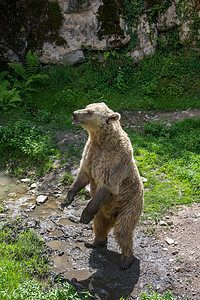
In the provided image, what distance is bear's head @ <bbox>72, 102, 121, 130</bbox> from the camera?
4.68m

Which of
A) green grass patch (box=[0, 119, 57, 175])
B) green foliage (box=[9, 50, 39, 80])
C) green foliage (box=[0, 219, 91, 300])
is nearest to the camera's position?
green foliage (box=[0, 219, 91, 300])

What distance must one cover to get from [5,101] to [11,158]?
8.41 ft

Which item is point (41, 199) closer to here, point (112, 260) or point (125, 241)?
point (112, 260)

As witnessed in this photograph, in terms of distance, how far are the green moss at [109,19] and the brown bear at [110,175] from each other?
738 cm

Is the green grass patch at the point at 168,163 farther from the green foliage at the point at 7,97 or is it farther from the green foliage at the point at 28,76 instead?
the green foliage at the point at 28,76

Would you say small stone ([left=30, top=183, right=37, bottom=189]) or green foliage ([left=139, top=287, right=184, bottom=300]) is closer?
green foliage ([left=139, top=287, right=184, bottom=300])

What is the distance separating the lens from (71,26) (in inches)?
452

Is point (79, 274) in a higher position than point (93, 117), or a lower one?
lower

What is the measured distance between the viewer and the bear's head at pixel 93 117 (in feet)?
15.4

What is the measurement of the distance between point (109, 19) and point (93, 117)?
25.7ft

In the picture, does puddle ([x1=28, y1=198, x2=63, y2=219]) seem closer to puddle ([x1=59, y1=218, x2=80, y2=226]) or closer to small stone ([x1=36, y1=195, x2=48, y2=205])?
small stone ([x1=36, y1=195, x2=48, y2=205])

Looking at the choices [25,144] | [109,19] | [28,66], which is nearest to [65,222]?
[25,144]

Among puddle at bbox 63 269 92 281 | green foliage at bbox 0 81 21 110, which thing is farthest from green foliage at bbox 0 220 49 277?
green foliage at bbox 0 81 21 110

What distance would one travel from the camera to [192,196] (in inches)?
273
